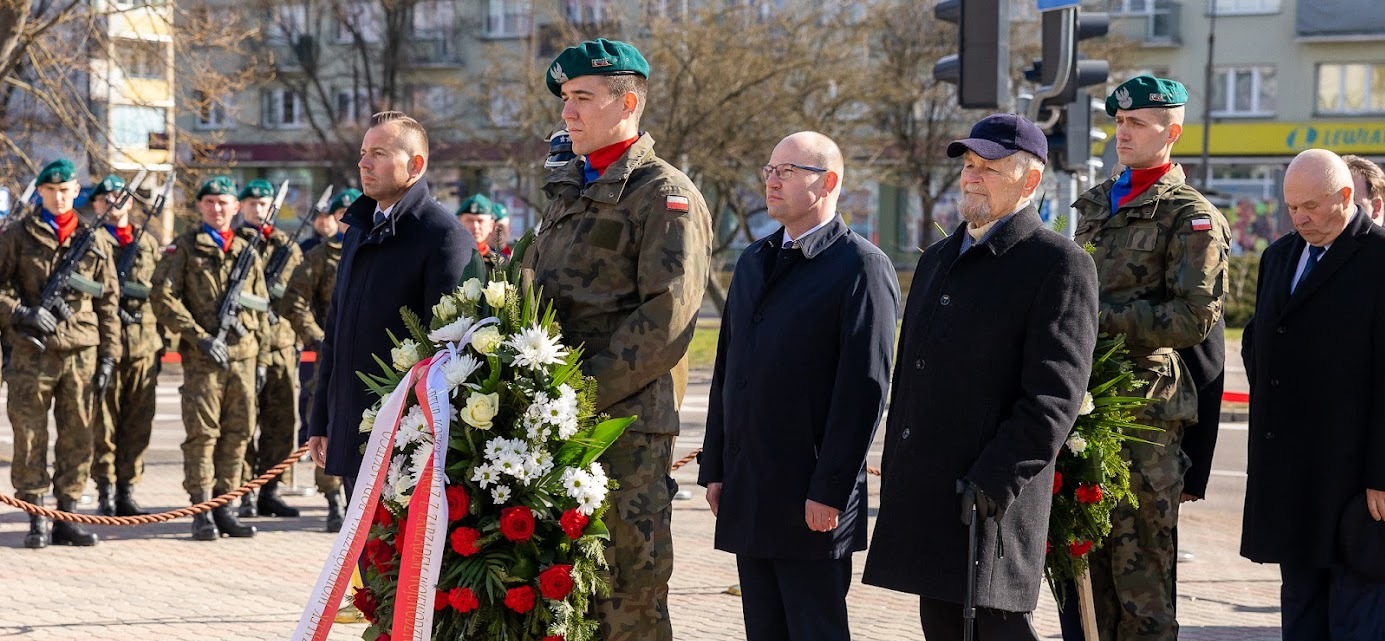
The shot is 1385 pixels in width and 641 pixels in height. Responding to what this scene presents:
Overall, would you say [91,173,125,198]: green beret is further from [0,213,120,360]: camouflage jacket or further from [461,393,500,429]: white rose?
[461,393,500,429]: white rose

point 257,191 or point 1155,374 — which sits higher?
point 257,191

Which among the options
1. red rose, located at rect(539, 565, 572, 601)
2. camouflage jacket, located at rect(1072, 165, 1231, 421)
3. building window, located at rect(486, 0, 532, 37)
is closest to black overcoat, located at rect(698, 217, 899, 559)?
red rose, located at rect(539, 565, 572, 601)

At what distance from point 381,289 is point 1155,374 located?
2.94 meters

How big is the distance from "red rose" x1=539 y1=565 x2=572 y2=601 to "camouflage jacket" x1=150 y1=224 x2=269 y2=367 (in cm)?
630

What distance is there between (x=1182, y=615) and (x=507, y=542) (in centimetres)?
434

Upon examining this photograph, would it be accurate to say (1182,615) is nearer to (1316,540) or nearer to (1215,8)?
(1316,540)

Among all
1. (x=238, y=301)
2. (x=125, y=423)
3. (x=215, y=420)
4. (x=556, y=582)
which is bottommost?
(x=125, y=423)

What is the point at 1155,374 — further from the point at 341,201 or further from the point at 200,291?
the point at 341,201

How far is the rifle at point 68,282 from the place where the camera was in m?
10.6

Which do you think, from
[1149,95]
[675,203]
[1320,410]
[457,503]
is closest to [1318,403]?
[1320,410]

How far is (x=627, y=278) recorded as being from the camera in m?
5.29

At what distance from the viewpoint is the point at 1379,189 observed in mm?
6750

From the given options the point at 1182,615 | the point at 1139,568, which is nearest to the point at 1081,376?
the point at 1139,568

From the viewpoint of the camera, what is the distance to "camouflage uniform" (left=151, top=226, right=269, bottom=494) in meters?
10.7
